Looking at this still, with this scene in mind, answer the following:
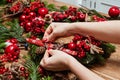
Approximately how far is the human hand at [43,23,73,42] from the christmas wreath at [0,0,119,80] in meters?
0.03

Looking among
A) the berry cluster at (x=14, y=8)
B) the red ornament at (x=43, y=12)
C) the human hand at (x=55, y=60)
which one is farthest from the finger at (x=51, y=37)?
the berry cluster at (x=14, y=8)

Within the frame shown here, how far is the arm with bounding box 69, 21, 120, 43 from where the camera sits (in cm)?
104

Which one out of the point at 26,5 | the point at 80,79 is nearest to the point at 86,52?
the point at 80,79

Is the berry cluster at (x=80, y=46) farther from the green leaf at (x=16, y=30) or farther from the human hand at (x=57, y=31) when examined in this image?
the green leaf at (x=16, y=30)

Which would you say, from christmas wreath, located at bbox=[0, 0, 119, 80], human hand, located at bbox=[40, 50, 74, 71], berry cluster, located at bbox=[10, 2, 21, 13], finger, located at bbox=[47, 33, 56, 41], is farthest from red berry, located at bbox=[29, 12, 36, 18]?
human hand, located at bbox=[40, 50, 74, 71]

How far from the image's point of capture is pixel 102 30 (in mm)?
1057

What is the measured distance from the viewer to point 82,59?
3.45ft

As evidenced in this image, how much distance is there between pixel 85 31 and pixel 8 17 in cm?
47

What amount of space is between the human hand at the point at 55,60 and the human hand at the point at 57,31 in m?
0.10

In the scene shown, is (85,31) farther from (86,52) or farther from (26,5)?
(26,5)

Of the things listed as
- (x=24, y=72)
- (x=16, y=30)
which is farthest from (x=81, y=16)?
(x=24, y=72)

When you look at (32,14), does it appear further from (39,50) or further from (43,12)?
(39,50)

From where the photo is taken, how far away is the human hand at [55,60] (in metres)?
0.98

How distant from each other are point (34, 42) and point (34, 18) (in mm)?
214
